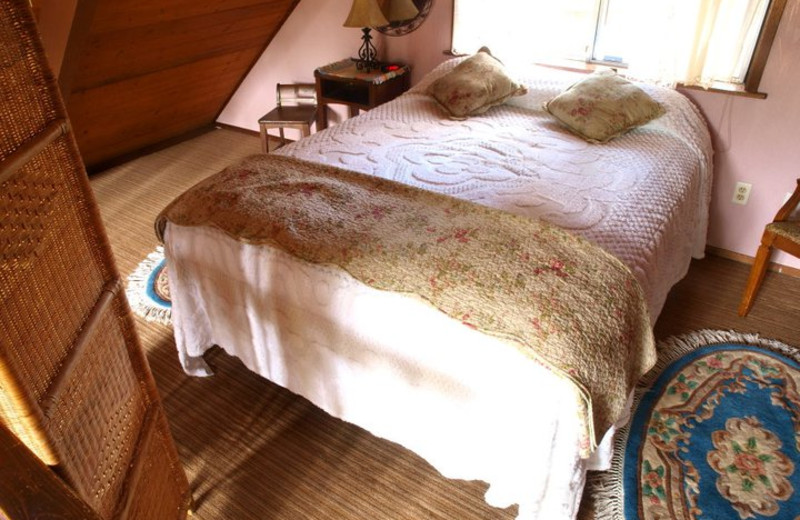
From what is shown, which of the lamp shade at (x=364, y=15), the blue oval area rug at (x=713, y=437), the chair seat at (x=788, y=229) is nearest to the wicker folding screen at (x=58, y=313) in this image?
the blue oval area rug at (x=713, y=437)

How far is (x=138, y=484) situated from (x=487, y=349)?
817 millimetres

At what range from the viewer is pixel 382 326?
1.36 meters

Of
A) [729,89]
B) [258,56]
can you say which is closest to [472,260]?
[729,89]

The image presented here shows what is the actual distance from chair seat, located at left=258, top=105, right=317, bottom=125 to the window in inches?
43.7

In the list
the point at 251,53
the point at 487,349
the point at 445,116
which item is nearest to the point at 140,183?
the point at 251,53

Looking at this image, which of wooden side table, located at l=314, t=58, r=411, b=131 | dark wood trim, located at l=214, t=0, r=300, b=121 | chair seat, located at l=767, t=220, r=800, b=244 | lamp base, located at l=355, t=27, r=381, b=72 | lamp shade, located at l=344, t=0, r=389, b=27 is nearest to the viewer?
chair seat, located at l=767, t=220, r=800, b=244

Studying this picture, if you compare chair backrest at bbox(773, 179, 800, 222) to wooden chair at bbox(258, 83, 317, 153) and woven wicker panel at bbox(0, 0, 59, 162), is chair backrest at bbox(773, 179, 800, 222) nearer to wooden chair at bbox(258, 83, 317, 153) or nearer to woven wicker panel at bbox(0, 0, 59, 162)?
woven wicker panel at bbox(0, 0, 59, 162)

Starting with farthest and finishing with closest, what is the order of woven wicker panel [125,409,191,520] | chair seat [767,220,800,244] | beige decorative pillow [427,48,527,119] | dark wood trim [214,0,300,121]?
dark wood trim [214,0,300,121], beige decorative pillow [427,48,527,119], chair seat [767,220,800,244], woven wicker panel [125,409,191,520]

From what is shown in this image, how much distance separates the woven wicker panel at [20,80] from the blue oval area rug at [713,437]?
167cm

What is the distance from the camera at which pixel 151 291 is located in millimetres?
2471

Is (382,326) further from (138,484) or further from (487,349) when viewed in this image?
(138,484)

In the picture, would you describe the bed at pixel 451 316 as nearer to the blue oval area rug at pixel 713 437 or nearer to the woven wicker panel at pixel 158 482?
the blue oval area rug at pixel 713 437

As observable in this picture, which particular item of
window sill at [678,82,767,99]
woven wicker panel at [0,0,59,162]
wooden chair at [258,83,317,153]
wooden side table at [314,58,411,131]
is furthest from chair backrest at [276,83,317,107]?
woven wicker panel at [0,0,59,162]

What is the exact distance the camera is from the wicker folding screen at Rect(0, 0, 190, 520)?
30.7 inches
